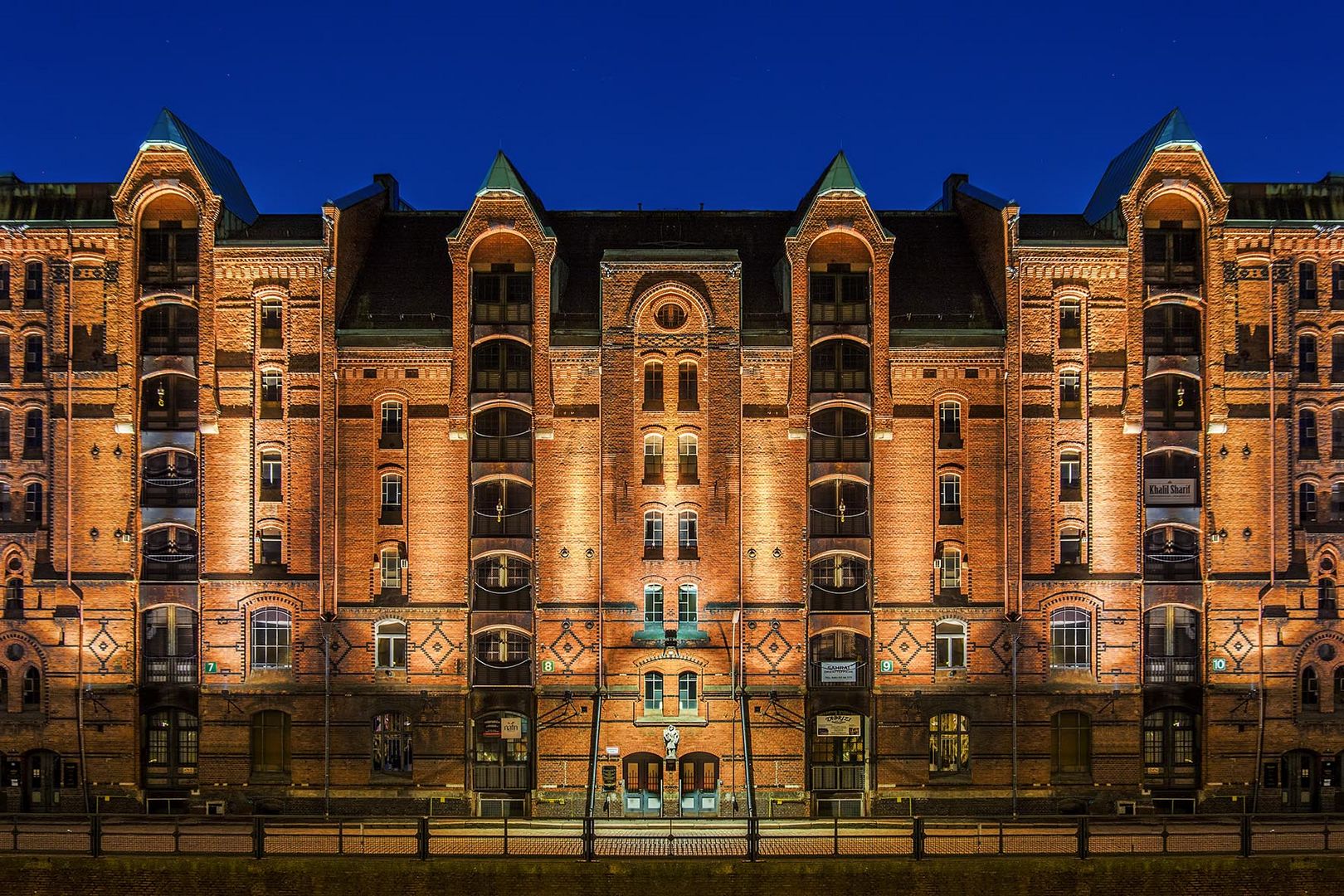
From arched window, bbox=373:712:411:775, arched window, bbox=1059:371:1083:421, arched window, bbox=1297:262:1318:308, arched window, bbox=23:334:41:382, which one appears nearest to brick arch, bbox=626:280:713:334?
arched window, bbox=1059:371:1083:421

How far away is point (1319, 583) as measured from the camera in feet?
115

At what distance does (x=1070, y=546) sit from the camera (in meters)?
35.0

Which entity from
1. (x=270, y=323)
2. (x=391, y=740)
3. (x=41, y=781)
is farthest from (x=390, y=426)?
(x=41, y=781)

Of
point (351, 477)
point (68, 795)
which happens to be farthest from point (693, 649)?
point (68, 795)

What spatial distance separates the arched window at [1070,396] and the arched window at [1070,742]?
954cm

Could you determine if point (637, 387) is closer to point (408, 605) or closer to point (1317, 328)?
point (408, 605)

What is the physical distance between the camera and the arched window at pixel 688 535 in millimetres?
34625

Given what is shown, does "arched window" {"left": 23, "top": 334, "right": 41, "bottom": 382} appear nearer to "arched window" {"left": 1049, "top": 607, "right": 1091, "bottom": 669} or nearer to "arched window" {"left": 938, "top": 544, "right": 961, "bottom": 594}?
"arched window" {"left": 938, "top": 544, "right": 961, "bottom": 594}

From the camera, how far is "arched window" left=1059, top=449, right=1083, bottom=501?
1374 inches

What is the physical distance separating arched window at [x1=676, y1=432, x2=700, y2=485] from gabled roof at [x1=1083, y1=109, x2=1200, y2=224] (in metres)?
16.0

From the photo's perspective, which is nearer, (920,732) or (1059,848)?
(1059,848)

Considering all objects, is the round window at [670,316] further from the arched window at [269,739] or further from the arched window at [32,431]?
the arched window at [32,431]

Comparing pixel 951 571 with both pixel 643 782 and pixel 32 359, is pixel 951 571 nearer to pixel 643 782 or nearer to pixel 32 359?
pixel 643 782

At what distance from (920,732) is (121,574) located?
26150 mm
